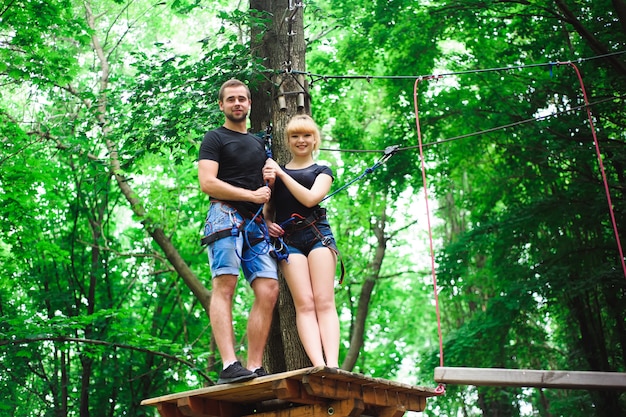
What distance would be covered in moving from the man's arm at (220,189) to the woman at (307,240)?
201mm

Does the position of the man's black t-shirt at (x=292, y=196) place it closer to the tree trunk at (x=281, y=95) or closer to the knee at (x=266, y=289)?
the knee at (x=266, y=289)

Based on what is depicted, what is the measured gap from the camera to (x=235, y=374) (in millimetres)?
3602

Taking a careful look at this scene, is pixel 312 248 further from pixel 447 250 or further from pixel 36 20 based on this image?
pixel 447 250

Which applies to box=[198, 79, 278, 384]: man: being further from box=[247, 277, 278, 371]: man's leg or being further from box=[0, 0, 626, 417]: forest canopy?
box=[0, 0, 626, 417]: forest canopy

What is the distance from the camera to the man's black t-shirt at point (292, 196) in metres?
4.24

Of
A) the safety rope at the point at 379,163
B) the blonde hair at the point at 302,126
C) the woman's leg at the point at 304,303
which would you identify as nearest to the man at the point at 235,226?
the woman's leg at the point at 304,303

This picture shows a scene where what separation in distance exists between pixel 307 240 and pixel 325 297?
364 mm

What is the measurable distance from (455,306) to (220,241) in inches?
548

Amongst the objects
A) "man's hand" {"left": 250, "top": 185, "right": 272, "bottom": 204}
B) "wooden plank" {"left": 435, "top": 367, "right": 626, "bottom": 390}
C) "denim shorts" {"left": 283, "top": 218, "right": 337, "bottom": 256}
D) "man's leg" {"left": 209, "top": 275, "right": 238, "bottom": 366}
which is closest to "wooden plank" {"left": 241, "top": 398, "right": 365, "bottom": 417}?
"man's leg" {"left": 209, "top": 275, "right": 238, "bottom": 366}

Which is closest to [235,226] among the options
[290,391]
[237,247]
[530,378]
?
[237,247]

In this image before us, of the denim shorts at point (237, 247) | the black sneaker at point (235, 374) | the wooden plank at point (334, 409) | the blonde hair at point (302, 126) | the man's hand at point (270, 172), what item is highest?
the blonde hair at point (302, 126)

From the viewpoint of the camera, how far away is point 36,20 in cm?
805

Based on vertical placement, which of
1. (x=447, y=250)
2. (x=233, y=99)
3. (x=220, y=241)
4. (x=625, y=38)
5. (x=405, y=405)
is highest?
(x=625, y=38)

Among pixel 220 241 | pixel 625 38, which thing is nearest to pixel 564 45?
pixel 625 38
